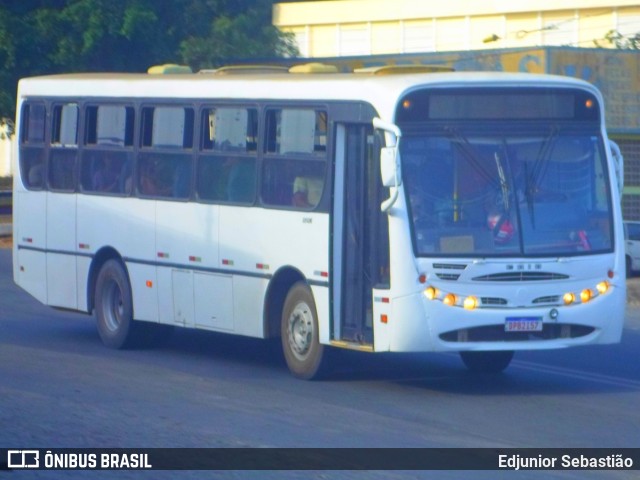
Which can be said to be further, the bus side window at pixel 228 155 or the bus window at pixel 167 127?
the bus window at pixel 167 127

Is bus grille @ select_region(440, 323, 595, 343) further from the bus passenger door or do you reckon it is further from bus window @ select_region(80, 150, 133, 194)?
bus window @ select_region(80, 150, 133, 194)

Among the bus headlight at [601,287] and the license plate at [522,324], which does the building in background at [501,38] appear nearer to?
the bus headlight at [601,287]

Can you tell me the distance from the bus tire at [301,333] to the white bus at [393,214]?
2 centimetres

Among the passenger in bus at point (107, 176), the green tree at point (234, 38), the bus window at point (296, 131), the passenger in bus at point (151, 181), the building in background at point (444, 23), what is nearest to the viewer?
the bus window at point (296, 131)

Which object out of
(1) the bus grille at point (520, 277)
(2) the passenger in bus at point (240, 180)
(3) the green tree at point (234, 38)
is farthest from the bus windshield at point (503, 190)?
(3) the green tree at point (234, 38)

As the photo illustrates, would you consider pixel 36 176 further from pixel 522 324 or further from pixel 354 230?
pixel 522 324

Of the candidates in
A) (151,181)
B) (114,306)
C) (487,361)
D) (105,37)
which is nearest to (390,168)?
(487,361)

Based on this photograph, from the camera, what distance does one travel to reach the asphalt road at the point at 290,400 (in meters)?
9.16

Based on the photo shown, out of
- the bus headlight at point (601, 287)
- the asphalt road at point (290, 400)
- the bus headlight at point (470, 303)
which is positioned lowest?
the asphalt road at point (290, 400)

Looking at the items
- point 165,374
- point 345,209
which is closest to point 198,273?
point 165,374

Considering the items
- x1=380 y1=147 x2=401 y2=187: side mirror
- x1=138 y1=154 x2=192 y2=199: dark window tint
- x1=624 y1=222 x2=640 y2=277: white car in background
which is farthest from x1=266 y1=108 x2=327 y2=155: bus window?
x1=624 y1=222 x2=640 y2=277: white car in background

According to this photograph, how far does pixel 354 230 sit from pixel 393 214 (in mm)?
653

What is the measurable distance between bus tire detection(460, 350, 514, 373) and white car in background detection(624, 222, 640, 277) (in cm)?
1597

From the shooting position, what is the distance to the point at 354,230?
12008 mm
